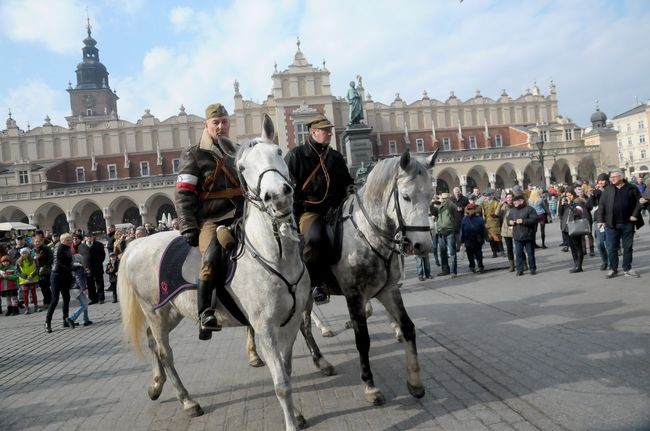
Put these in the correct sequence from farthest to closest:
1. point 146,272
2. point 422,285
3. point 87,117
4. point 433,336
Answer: point 87,117 → point 422,285 → point 433,336 → point 146,272

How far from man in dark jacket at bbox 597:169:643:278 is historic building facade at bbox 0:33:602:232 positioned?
44.1 m

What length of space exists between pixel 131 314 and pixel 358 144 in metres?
16.6

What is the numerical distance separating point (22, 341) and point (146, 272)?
19.9 feet

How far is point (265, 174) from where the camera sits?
10.6 ft

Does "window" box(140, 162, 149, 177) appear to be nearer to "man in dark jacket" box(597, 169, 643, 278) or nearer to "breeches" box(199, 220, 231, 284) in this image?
"man in dark jacket" box(597, 169, 643, 278)

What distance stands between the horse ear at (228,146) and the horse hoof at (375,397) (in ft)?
7.35

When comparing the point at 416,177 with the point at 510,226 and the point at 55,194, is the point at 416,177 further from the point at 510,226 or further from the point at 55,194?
the point at 55,194

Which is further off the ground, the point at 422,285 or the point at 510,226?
the point at 510,226

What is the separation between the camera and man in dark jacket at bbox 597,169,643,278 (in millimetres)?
8562

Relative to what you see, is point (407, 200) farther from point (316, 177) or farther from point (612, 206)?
point (612, 206)

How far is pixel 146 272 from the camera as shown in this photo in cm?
462

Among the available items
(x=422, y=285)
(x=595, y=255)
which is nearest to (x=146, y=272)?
(x=422, y=285)

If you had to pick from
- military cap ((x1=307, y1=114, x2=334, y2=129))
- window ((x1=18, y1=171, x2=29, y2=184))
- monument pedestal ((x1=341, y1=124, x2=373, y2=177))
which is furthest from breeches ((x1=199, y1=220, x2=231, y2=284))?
window ((x1=18, y1=171, x2=29, y2=184))

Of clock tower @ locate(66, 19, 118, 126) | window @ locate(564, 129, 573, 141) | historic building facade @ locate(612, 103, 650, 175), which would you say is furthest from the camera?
clock tower @ locate(66, 19, 118, 126)
